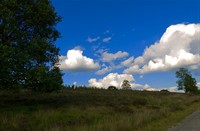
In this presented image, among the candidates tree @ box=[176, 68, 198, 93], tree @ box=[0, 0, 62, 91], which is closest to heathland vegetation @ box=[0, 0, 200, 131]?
tree @ box=[0, 0, 62, 91]

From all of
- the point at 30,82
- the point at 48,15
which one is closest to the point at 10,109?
the point at 30,82

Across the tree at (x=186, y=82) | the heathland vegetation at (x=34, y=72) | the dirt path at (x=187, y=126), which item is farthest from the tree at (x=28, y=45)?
the tree at (x=186, y=82)

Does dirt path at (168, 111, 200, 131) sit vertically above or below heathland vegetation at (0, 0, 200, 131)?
below

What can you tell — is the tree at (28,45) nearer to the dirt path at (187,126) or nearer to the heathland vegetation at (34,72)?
the heathland vegetation at (34,72)

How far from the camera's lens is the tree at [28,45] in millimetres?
22234

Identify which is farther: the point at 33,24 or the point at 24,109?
the point at 33,24

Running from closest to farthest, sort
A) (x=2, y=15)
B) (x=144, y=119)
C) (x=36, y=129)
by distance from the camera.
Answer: (x=36, y=129) → (x=144, y=119) → (x=2, y=15)

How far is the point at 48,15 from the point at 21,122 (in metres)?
11.0

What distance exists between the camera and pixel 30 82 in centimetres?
2338

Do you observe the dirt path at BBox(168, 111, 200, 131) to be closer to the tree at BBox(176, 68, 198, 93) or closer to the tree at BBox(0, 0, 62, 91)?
the tree at BBox(0, 0, 62, 91)

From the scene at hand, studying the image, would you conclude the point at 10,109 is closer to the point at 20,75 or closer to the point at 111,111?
the point at 20,75

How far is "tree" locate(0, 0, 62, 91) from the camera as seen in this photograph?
2223 cm

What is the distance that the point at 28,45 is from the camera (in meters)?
24.5

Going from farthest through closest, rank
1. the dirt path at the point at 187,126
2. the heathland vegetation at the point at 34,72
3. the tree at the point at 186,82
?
1. the tree at the point at 186,82
2. the heathland vegetation at the point at 34,72
3. the dirt path at the point at 187,126
